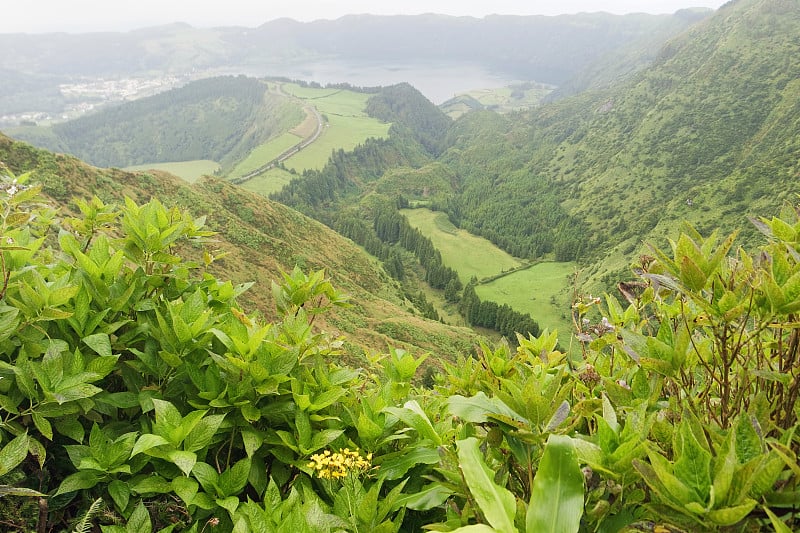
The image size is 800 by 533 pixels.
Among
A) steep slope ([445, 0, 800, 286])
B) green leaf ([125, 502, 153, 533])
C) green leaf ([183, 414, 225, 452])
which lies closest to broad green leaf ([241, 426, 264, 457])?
green leaf ([183, 414, 225, 452])

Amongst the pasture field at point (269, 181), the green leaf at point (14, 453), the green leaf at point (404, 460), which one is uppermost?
the green leaf at point (14, 453)

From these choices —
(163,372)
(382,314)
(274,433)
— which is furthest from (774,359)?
(382,314)

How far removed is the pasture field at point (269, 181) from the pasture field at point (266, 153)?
727cm

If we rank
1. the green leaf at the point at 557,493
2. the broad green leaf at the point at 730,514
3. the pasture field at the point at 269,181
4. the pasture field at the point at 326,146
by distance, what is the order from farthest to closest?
the pasture field at the point at 326,146
the pasture field at the point at 269,181
the green leaf at the point at 557,493
the broad green leaf at the point at 730,514

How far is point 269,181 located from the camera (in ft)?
458

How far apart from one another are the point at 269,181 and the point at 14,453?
14589 centimetres

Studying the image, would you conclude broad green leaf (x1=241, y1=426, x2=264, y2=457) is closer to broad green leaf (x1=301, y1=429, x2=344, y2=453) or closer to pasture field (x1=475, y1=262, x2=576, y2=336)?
broad green leaf (x1=301, y1=429, x2=344, y2=453)

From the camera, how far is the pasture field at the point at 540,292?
92.0 meters

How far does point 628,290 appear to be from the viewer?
12.6ft

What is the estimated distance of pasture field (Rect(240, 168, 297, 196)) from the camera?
134 metres

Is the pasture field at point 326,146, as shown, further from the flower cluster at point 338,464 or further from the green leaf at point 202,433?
the flower cluster at point 338,464

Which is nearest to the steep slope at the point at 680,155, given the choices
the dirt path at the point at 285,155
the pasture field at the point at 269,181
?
the pasture field at the point at 269,181

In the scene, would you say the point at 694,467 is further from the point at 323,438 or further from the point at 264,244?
the point at 264,244

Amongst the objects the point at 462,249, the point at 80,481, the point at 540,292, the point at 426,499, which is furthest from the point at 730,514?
the point at 462,249
